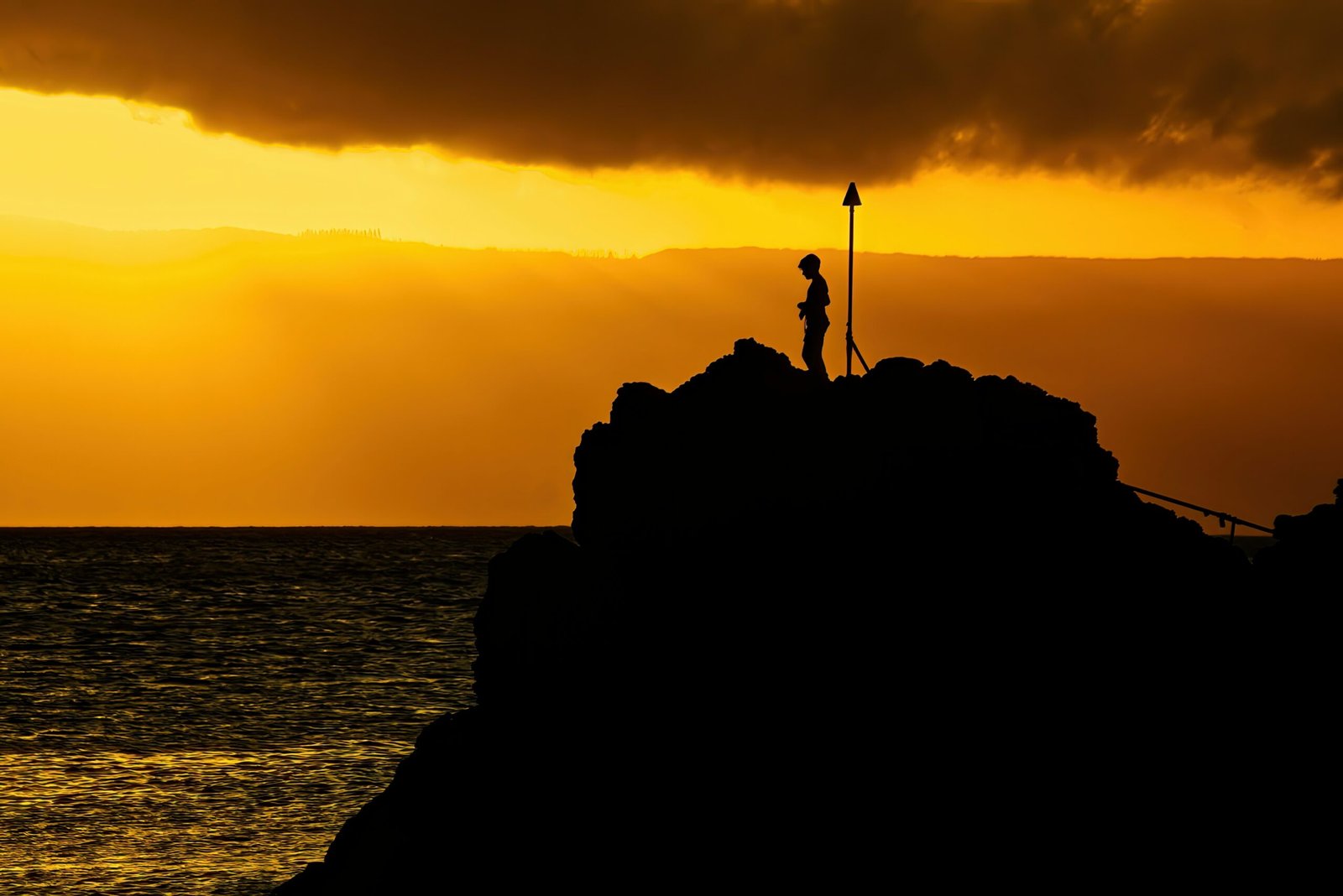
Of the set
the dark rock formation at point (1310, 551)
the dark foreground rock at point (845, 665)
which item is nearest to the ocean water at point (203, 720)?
the dark foreground rock at point (845, 665)

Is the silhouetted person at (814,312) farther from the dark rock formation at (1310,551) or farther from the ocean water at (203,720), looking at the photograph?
the ocean water at (203,720)

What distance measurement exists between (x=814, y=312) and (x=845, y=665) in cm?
688

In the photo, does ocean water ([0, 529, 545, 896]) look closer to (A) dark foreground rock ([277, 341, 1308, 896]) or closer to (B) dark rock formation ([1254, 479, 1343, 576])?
(A) dark foreground rock ([277, 341, 1308, 896])

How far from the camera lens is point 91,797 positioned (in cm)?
4138

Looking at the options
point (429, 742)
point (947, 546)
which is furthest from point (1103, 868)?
point (429, 742)

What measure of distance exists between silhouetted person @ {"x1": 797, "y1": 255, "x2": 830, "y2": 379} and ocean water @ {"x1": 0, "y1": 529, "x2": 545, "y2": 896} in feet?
51.5

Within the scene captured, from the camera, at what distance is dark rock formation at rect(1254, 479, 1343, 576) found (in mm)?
22531

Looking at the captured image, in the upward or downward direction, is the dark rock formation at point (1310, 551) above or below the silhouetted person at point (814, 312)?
below

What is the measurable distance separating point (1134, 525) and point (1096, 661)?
223 centimetres

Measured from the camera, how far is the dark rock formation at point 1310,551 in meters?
22.5

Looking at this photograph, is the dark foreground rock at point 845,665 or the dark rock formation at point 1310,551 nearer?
the dark foreground rock at point 845,665

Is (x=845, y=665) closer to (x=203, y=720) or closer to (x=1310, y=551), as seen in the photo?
(x=1310, y=551)

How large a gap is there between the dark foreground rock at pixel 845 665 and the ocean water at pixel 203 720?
13.2m

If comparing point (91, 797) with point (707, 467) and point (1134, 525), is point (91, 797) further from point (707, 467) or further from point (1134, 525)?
point (1134, 525)
